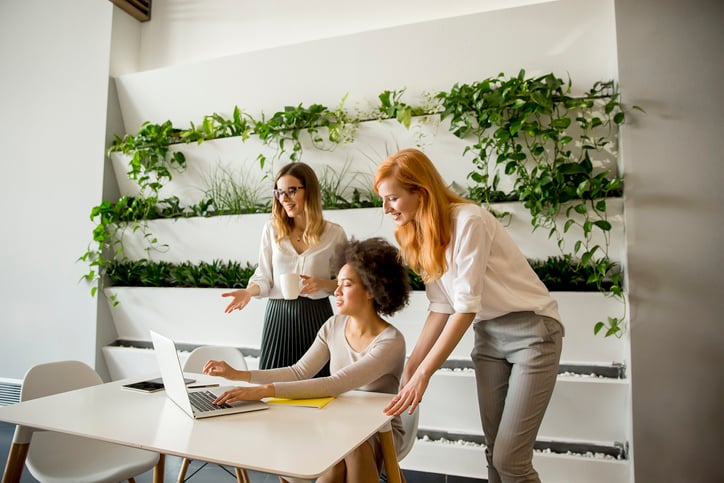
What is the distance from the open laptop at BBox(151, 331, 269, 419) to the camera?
4.52ft

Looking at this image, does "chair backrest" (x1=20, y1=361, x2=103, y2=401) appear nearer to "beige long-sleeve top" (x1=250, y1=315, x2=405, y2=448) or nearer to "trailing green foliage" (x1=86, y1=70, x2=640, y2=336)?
"beige long-sleeve top" (x1=250, y1=315, x2=405, y2=448)

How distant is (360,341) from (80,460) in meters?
1.16

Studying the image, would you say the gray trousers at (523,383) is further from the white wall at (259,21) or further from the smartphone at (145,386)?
the white wall at (259,21)

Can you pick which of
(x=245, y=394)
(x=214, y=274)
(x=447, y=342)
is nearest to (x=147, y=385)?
(x=245, y=394)

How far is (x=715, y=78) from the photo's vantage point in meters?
2.38

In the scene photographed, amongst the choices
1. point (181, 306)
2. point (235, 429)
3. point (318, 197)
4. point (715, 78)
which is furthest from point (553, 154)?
point (181, 306)

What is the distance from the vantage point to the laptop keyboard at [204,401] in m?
1.48

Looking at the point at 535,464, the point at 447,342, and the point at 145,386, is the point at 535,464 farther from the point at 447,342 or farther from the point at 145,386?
the point at 145,386

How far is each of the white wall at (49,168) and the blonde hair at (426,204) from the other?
292cm

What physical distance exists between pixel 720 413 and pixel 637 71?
1.67 meters

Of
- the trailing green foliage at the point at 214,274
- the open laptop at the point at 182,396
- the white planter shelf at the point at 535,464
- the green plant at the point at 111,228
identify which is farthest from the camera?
the green plant at the point at 111,228

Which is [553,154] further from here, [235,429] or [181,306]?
[181,306]

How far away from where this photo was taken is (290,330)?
2.26m

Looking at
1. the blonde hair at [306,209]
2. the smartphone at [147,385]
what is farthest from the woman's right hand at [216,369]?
the blonde hair at [306,209]
